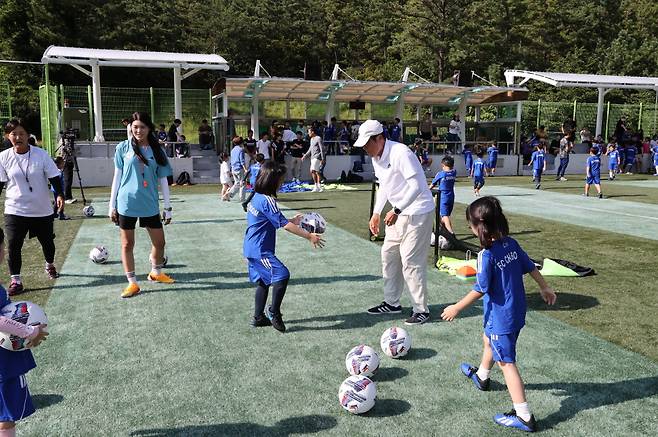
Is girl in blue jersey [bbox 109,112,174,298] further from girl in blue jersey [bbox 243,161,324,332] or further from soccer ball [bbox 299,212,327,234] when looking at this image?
soccer ball [bbox 299,212,327,234]

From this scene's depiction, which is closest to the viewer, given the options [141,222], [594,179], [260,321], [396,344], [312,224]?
[396,344]

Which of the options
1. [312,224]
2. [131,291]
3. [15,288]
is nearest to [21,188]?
[15,288]

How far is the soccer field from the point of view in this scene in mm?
3613

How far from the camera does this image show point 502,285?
3494mm

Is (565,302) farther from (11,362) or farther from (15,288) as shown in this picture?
(15,288)

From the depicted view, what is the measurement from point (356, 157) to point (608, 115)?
16374 mm

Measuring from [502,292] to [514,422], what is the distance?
2.67ft

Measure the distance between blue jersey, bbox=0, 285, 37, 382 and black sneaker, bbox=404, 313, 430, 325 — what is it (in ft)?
11.2

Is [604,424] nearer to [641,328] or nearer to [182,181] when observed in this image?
[641,328]

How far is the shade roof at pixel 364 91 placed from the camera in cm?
2362

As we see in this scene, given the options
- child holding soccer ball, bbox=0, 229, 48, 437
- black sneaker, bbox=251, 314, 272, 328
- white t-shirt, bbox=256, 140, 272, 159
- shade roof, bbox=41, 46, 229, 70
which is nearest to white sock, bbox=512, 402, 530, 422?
black sneaker, bbox=251, 314, 272, 328

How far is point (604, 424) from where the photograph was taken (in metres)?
3.53

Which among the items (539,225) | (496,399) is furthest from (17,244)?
(539,225)

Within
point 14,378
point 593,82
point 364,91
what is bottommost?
point 14,378
